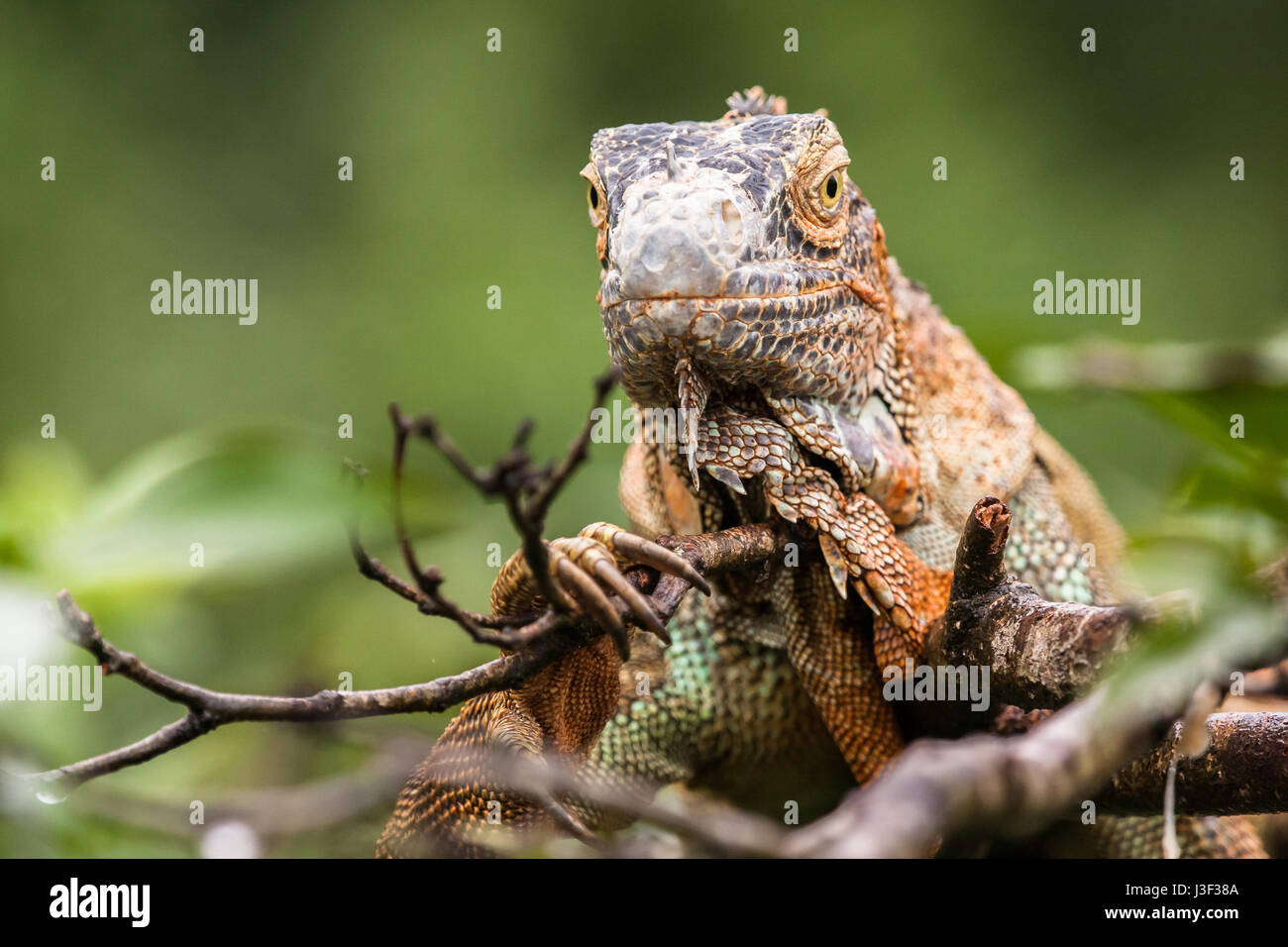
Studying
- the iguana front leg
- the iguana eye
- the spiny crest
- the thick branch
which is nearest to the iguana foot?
the iguana front leg

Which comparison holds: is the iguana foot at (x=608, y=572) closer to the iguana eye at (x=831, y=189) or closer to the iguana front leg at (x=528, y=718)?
the iguana front leg at (x=528, y=718)

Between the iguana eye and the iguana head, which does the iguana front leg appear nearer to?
the iguana head

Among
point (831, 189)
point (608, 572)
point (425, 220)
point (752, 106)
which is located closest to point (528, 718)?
point (608, 572)

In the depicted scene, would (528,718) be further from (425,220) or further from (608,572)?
(425,220)

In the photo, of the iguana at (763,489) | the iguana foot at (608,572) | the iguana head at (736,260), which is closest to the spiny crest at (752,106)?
the iguana at (763,489)

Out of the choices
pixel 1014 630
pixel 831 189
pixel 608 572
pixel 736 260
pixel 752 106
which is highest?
pixel 752 106

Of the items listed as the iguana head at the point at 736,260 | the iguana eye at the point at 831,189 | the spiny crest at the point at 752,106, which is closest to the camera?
the iguana head at the point at 736,260
